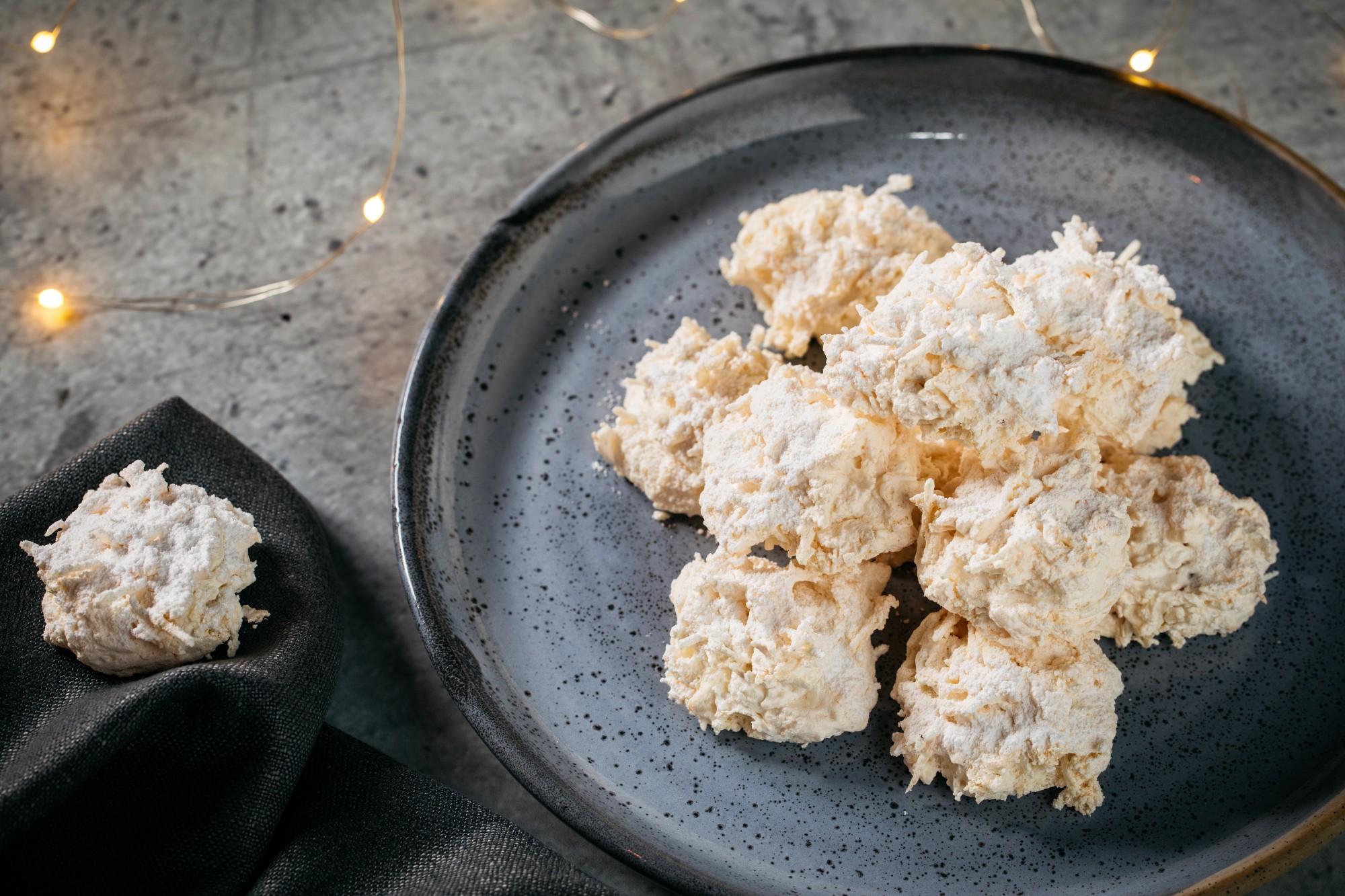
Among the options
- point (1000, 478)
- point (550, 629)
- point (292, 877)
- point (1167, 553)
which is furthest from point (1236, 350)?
point (292, 877)

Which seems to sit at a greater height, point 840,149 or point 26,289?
point 840,149

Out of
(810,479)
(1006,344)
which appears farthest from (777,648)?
(1006,344)

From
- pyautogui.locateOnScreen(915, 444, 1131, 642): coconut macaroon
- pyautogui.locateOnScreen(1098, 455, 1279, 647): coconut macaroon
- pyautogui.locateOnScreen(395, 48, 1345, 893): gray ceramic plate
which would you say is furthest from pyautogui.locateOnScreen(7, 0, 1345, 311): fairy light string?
pyautogui.locateOnScreen(915, 444, 1131, 642): coconut macaroon

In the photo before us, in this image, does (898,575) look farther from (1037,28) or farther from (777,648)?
(1037,28)

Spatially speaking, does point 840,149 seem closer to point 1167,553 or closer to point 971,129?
point 971,129

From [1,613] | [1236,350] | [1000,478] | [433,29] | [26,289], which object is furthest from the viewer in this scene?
[433,29]

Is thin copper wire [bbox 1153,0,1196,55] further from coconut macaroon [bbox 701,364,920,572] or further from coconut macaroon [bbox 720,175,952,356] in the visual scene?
coconut macaroon [bbox 701,364,920,572]
